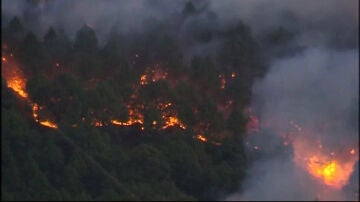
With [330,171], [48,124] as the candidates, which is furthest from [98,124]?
[330,171]

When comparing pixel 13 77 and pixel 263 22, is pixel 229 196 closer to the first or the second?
pixel 13 77

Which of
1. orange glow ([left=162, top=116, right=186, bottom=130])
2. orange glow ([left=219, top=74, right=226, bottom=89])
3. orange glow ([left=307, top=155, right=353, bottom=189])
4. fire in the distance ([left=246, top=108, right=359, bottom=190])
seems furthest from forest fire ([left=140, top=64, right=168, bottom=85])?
orange glow ([left=307, top=155, right=353, bottom=189])

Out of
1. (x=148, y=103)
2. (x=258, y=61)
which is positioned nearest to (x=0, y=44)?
(x=148, y=103)

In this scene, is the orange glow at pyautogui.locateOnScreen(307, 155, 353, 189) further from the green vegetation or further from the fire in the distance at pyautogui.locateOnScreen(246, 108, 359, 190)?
the green vegetation

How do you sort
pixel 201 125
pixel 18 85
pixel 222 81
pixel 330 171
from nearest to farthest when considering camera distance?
pixel 330 171
pixel 18 85
pixel 201 125
pixel 222 81

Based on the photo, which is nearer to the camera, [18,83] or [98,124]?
[98,124]

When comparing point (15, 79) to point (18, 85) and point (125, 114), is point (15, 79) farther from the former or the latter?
point (125, 114)
